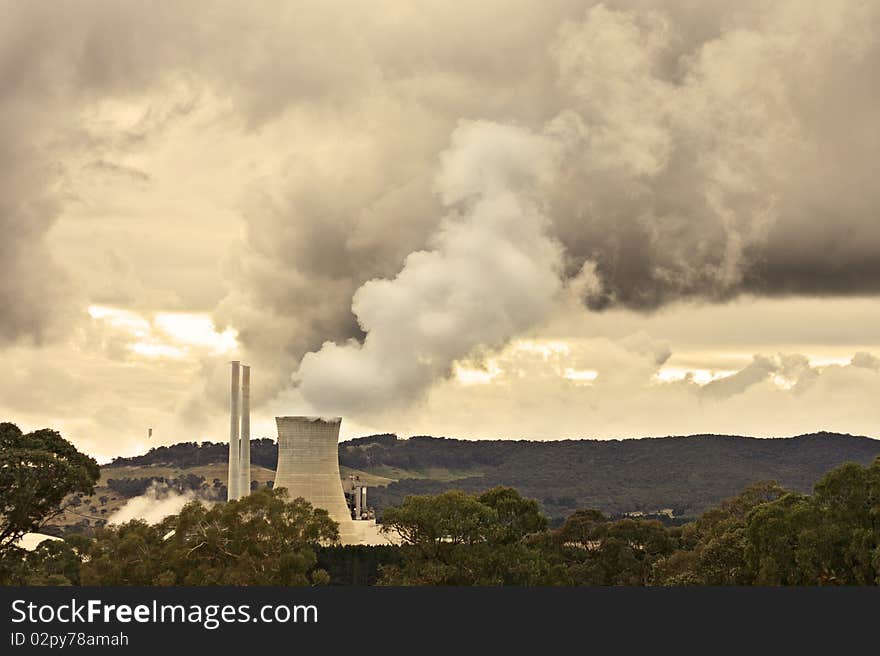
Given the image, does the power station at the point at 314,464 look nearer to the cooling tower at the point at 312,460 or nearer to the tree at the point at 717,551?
the cooling tower at the point at 312,460

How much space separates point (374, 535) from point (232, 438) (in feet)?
74.8

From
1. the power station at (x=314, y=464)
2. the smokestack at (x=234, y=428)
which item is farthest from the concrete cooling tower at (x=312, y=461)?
the smokestack at (x=234, y=428)

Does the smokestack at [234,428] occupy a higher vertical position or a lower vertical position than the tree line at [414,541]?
higher

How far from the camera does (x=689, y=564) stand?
12206cm

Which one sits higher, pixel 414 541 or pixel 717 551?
pixel 414 541

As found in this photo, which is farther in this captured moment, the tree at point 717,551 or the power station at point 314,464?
the power station at point 314,464

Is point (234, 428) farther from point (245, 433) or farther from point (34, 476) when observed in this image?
point (34, 476)

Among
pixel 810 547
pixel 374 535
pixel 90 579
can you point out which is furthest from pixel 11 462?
pixel 374 535

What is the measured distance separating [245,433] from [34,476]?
7758cm

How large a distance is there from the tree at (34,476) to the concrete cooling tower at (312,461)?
145ft

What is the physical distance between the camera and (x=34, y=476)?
372ft

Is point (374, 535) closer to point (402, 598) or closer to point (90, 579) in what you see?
point (90, 579)

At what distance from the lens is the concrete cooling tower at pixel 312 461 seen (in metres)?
162

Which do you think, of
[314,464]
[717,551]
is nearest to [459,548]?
[717,551]
